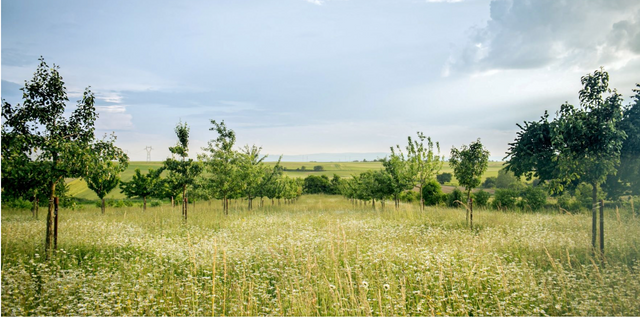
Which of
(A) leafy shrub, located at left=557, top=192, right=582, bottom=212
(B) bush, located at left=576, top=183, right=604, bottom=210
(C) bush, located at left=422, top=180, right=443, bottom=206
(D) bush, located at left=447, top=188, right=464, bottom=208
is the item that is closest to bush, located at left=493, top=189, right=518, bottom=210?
(A) leafy shrub, located at left=557, top=192, right=582, bottom=212

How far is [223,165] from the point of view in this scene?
728 inches

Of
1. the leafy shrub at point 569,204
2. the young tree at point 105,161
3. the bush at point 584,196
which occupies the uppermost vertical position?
the young tree at point 105,161

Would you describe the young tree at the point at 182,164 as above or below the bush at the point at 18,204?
above

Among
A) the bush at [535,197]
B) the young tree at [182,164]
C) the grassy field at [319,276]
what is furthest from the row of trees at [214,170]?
the bush at [535,197]

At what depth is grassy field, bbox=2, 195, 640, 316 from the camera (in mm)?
5051

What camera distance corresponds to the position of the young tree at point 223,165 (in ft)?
60.8

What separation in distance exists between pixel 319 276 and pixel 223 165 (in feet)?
44.2

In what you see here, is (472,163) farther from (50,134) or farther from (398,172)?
(50,134)

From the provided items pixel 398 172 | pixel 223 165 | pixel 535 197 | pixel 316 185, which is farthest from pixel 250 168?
pixel 316 185

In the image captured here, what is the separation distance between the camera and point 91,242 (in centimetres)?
963

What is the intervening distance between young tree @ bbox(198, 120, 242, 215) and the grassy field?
6.30m

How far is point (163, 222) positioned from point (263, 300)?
35.1ft

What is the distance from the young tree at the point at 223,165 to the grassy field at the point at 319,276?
6.30 metres

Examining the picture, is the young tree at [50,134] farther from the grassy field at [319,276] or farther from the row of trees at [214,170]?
the row of trees at [214,170]
